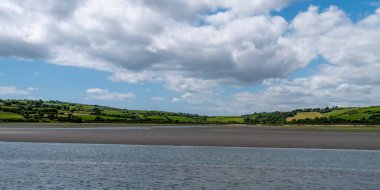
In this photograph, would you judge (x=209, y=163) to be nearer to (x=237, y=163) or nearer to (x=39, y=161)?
(x=237, y=163)

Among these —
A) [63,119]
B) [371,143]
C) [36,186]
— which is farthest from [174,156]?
[63,119]

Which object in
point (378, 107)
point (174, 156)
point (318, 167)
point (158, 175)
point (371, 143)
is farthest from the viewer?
point (378, 107)

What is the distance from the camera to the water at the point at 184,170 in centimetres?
2462

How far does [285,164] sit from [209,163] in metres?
6.35

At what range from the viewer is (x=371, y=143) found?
55438 mm

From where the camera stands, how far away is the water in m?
24.6

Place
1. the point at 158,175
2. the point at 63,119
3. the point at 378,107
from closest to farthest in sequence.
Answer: the point at 158,175 < the point at 63,119 < the point at 378,107

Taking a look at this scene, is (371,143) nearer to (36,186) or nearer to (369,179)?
(369,179)

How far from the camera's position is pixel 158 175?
91.7 feet

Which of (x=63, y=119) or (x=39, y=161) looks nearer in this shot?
(x=39, y=161)

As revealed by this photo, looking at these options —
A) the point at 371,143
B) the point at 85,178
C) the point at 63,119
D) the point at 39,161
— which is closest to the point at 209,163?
the point at 85,178

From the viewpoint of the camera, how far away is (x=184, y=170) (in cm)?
3027

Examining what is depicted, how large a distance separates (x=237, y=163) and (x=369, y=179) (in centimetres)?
1081

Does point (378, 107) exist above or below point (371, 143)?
above
